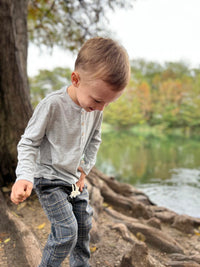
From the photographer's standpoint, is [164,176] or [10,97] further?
[164,176]

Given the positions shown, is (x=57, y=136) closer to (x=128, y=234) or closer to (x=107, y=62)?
(x=107, y=62)

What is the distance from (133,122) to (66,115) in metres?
31.4

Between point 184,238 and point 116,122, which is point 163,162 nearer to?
point 184,238

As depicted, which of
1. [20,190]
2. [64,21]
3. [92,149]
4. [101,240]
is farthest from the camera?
[64,21]

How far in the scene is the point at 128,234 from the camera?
2.67 metres

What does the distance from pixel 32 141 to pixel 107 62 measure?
55 centimetres

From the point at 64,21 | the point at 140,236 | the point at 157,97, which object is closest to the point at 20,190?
the point at 140,236

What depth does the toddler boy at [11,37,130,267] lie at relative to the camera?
4.29 feet

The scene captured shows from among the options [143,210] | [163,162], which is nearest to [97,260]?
[143,210]

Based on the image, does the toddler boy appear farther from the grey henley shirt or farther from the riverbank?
the riverbank

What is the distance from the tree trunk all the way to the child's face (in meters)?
1.48

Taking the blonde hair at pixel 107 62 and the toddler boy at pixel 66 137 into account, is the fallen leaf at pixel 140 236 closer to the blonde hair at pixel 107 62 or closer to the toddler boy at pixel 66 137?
the toddler boy at pixel 66 137

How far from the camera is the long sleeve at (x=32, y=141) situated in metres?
1.31

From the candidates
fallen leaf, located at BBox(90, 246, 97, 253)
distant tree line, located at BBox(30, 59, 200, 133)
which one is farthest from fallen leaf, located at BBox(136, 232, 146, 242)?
distant tree line, located at BBox(30, 59, 200, 133)
